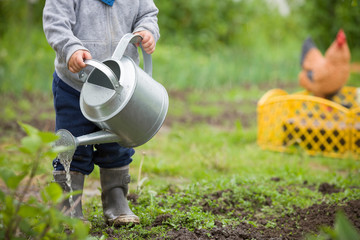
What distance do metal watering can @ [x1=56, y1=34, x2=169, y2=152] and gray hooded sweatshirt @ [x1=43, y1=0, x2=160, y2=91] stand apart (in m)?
0.16

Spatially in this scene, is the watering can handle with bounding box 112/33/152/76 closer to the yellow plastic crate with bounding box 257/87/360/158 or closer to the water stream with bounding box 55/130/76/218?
the water stream with bounding box 55/130/76/218

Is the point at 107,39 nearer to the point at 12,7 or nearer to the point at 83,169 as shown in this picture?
the point at 83,169

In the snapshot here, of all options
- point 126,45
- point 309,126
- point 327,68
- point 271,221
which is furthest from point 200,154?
point 126,45

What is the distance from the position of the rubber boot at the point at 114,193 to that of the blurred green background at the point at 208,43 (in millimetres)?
3061

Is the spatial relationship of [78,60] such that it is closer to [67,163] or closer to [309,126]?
[67,163]

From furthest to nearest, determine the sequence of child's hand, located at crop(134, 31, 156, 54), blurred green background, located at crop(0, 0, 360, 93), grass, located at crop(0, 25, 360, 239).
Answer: blurred green background, located at crop(0, 0, 360, 93), grass, located at crop(0, 25, 360, 239), child's hand, located at crop(134, 31, 156, 54)

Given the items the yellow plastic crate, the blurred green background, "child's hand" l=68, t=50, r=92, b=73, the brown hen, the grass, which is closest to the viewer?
"child's hand" l=68, t=50, r=92, b=73

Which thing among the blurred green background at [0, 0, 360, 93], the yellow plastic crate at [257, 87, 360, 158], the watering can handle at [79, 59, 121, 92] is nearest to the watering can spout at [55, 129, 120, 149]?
the watering can handle at [79, 59, 121, 92]

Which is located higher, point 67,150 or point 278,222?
point 67,150

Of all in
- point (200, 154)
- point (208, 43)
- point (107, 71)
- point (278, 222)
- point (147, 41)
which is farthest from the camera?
point (208, 43)

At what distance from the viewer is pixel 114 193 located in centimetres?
202

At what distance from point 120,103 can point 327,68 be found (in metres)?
2.70

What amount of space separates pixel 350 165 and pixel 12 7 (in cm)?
608

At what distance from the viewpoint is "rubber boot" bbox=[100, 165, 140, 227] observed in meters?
1.96
